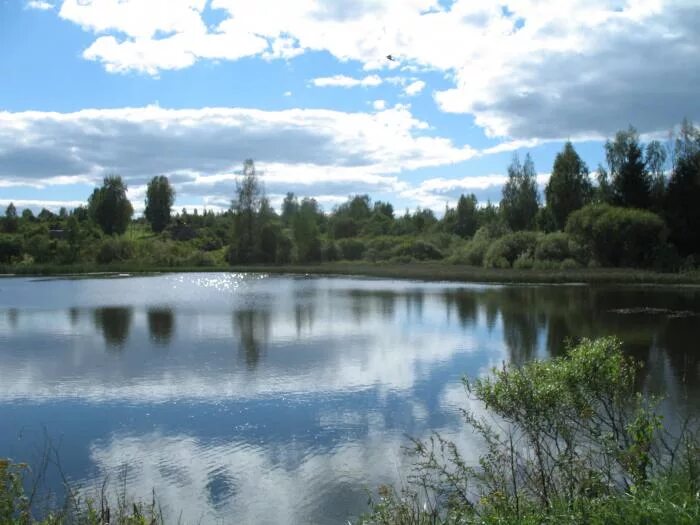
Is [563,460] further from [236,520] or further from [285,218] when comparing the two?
[285,218]

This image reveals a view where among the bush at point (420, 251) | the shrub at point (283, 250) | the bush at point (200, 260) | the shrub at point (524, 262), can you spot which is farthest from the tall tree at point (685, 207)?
the bush at point (200, 260)

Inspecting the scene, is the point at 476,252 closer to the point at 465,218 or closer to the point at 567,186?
the point at 567,186

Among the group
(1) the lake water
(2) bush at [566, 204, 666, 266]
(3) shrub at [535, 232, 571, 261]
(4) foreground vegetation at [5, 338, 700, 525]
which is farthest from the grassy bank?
(4) foreground vegetation at [5, 338, 700, 525]

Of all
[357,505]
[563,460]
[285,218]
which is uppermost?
[285,218]

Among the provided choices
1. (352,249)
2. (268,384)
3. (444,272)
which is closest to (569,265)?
(444,272)

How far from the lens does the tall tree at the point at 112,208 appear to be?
299 ft

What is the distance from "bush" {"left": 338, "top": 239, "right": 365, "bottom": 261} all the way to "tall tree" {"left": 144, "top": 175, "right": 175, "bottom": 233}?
33806 millimetres

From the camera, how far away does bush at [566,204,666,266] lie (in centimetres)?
4334

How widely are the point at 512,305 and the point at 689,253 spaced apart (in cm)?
2150

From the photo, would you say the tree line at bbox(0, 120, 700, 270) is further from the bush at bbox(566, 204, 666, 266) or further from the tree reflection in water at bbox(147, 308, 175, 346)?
the tree reflection in water at bbox(147, 308, 175, 346)

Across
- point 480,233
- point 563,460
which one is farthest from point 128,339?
point 480,233

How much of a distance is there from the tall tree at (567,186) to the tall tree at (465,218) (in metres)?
29.8

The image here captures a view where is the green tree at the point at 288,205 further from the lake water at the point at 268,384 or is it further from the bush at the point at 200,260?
the lake water at the point at 268,384

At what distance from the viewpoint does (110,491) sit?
7.93 m
